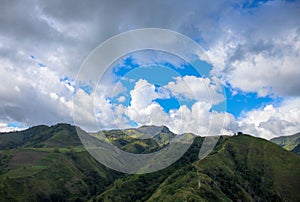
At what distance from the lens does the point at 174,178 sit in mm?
117938

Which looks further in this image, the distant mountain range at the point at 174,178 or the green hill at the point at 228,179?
the distant mountain range at the point at 174,178

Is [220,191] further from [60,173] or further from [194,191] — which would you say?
[60,173]

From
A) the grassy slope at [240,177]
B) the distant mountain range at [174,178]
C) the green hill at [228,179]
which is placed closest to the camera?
the grassy slope at [240,177]

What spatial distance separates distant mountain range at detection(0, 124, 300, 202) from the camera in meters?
108

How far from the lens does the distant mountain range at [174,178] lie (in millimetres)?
107812

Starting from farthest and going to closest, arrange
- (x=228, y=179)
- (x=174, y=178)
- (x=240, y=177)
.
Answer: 1. (x=240, y=177)
2. (x=228, y=179)
3. (x=174, y=178)

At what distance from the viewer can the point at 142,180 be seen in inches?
5281

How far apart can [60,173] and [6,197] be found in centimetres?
4476

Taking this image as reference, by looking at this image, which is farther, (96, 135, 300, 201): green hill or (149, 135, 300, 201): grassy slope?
(96, 135, 300, 201): green hill

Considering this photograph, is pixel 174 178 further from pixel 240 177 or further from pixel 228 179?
pixel 240 177

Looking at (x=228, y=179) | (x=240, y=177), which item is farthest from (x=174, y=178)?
(x=240, y=177)

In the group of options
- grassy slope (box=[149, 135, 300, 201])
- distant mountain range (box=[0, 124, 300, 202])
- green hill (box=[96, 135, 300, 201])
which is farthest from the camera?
distant mountain range (box=[0, 124, 300, 202])

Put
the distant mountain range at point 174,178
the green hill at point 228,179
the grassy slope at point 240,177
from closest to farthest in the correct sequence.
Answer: the grassy slope at point 240,177
the green hill at point 228,179
the distant mountain range at point 174,178

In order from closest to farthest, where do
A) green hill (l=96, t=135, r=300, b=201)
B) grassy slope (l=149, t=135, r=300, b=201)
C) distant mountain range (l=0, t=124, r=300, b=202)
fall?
1. grassy slope (l=149, t=135, r=300, b=201)
2. green hill (l=96, t=135, r=300, b=201)
3. distant mountain range (l=0, t=124, r=300, b=202)
